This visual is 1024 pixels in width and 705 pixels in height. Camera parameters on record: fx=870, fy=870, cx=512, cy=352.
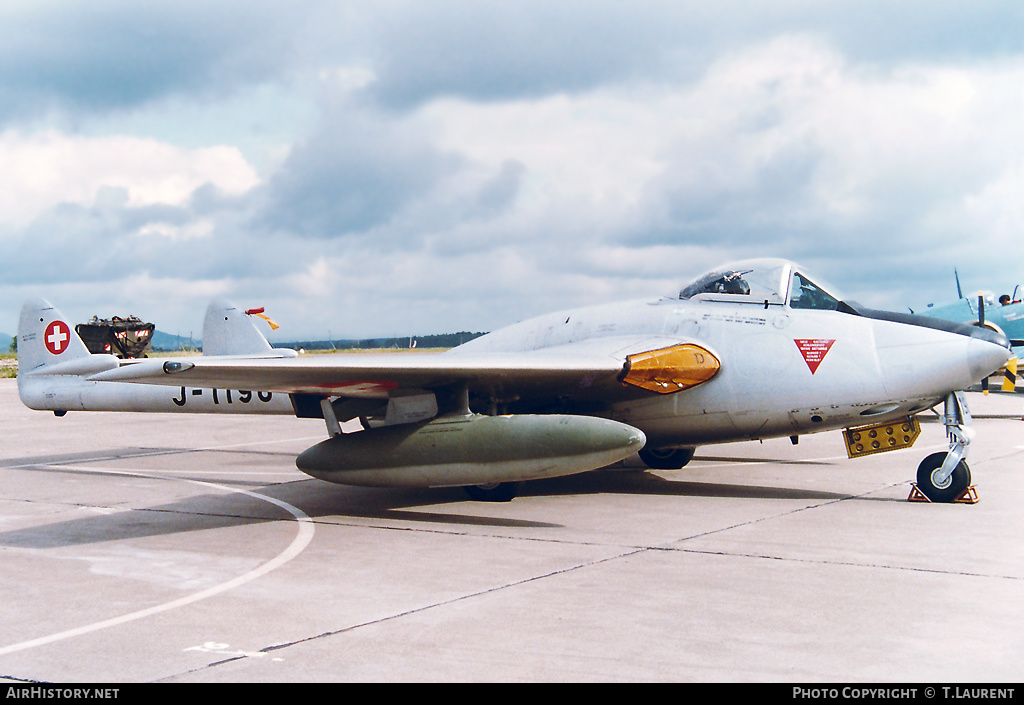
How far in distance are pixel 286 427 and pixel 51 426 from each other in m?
5.61

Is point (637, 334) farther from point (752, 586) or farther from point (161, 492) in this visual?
point (161, 492)

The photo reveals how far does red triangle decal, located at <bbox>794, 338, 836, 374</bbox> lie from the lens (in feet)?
30.2

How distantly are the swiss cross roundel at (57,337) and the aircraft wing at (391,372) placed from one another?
5545 mm

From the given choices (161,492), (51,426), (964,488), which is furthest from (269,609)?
(51,426)

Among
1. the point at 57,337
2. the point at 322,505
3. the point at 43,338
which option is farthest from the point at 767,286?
the point at 43,338

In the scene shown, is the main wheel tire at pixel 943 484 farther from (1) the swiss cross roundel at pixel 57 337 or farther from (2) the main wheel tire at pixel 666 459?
(1) the swiss cross roundel at pixel 57 337

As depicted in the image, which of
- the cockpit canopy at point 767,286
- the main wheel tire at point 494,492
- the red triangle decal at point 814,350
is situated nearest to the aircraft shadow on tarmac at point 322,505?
Result: the main wheel tire at point 494,492

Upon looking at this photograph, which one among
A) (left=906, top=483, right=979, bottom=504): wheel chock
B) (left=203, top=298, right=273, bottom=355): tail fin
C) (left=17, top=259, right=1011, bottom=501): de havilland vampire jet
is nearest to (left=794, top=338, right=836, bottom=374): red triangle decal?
(left=17, top=259, right=1011, bottom=501): de havilland vampire jet

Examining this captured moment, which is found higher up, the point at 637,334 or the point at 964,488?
the point at 637,334

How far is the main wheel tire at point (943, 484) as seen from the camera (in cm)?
889

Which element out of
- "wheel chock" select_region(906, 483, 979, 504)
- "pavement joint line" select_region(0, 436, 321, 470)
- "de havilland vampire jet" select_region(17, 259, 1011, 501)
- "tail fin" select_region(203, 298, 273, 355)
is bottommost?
"wheel chock" select_region(906, 483, 979, 504)

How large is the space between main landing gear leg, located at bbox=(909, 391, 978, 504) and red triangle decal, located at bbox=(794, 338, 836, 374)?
4.37 ft

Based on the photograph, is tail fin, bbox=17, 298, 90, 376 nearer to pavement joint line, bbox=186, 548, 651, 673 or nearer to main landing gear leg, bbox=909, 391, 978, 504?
pavement joint line, bbox=186, 548, 651, 673

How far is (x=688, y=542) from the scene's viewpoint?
23.7 feet
